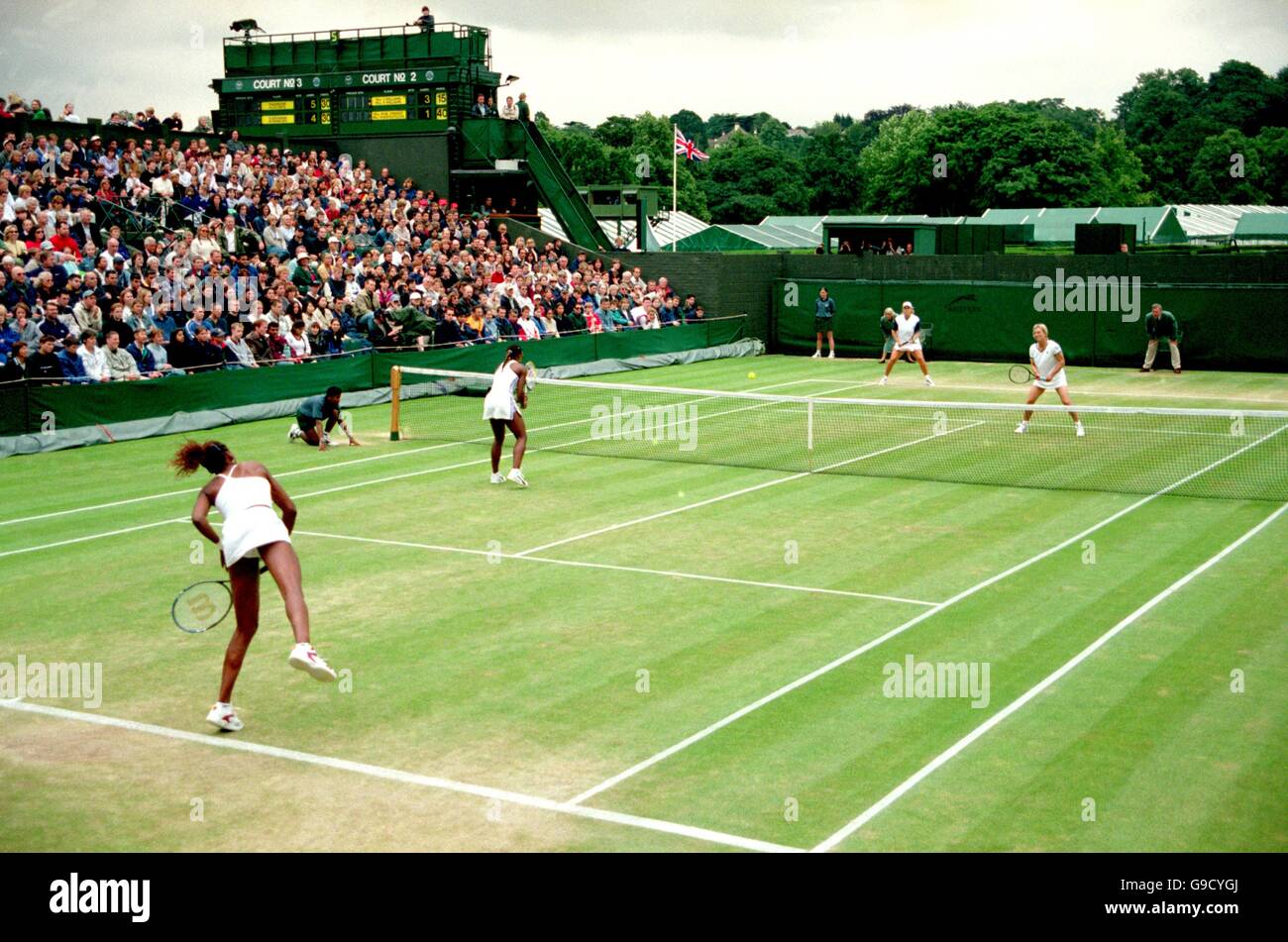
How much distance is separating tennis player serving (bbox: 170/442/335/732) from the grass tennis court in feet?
2.43

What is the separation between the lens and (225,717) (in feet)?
34.6

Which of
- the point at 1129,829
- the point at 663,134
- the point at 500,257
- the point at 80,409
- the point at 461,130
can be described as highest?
→ the point at 663,134

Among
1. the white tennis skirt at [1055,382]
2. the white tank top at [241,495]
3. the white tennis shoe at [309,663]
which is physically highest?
the white tennis skirt at [1055,382]

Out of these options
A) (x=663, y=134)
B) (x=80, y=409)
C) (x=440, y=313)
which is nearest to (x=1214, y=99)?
(x=663, y=134)

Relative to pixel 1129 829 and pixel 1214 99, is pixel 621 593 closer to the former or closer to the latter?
pixel 1129 829

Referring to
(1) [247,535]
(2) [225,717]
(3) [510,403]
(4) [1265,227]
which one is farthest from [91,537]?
(4) [1265,227]

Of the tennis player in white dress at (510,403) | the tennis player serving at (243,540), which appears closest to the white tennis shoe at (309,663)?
the tennis player serving at (243,540)

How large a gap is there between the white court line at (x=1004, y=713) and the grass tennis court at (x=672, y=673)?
0.04 m

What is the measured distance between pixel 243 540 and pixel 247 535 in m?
0.05

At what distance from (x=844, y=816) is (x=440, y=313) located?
26.0m

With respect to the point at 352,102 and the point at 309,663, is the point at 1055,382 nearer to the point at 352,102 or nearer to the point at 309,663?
the point at 309,663

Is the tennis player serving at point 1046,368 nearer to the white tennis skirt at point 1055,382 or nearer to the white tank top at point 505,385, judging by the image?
the white tennis skirt at point 1055,382

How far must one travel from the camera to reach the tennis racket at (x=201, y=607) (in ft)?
41.9

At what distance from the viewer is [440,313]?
1316 inches
